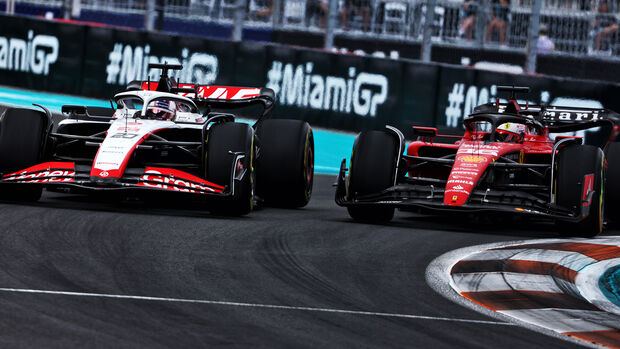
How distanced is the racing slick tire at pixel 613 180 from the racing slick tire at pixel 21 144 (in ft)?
17.6

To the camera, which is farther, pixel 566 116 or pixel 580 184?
pixel 566 116

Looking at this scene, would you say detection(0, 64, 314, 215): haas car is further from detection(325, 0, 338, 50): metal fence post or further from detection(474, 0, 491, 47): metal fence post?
detection(325, 0, 338, 50): metal fence post

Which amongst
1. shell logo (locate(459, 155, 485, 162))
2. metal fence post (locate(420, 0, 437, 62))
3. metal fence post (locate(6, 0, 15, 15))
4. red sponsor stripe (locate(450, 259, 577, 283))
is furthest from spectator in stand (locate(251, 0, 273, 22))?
red sponsor stripe (locate(450, 259, 577, 283))

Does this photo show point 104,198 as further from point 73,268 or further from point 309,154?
point 73,268

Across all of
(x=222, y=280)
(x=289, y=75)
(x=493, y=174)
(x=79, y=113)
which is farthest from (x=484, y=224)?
(x=289, y=75)

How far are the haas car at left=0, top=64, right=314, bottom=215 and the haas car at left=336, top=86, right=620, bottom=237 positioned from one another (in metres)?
0.75

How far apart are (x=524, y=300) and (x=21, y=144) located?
5108 mm

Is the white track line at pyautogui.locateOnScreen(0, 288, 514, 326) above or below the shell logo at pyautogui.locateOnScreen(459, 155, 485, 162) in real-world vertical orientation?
below

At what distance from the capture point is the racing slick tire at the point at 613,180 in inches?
428

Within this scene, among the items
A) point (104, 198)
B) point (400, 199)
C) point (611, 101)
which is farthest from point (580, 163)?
point (611, 101)

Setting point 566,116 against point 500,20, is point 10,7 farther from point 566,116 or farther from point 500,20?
point 566,116

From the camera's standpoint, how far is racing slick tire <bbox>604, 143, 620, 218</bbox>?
10859 mm

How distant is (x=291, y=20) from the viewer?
68.6ft

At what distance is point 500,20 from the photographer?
19266mm
